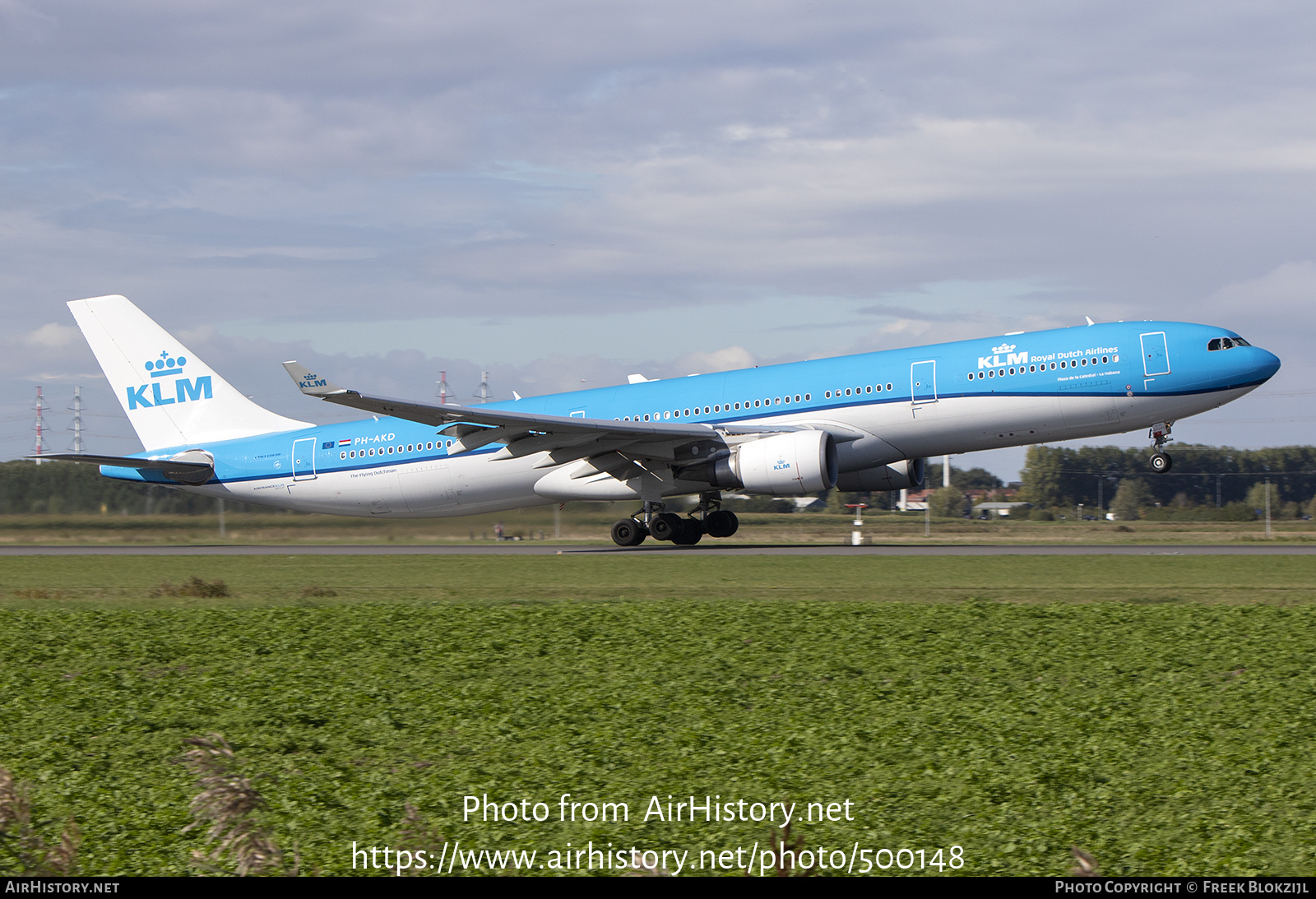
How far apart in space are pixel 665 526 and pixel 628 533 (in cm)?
106

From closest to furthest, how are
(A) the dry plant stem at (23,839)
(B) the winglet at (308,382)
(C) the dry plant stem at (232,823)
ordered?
(A) the dry plant stem at (23,839)
(C) the dry plant stem at (232,823)
(B) the winglet at (308,382)

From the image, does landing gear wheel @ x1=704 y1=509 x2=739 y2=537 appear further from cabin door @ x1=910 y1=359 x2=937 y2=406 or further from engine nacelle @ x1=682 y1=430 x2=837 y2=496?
cabin door @ x1=910 y1=359 x2=937 y2=406

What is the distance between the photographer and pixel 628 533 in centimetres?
A: 2934

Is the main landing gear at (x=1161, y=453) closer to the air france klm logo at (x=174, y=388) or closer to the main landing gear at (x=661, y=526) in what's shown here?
the main landing gear at (x=661, y=526)

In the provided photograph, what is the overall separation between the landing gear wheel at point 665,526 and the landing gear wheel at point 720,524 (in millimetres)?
1482

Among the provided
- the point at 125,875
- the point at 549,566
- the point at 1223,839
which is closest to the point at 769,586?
the point at 549,566

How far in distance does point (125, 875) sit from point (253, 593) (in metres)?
10.9

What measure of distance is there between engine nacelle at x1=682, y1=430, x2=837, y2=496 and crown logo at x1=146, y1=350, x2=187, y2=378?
17268mm

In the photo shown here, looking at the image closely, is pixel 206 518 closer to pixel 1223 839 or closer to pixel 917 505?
pixel 1223 839

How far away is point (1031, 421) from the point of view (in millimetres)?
26797

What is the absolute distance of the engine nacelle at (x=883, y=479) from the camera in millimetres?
29609

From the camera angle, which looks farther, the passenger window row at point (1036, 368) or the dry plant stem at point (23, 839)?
the passenger window row at point (1036, 368)

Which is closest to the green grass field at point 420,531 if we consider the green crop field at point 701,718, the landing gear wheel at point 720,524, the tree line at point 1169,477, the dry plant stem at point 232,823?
the landing gear wheel at point 720,524

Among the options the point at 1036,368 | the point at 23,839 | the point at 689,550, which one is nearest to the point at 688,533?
the point at 689,550
